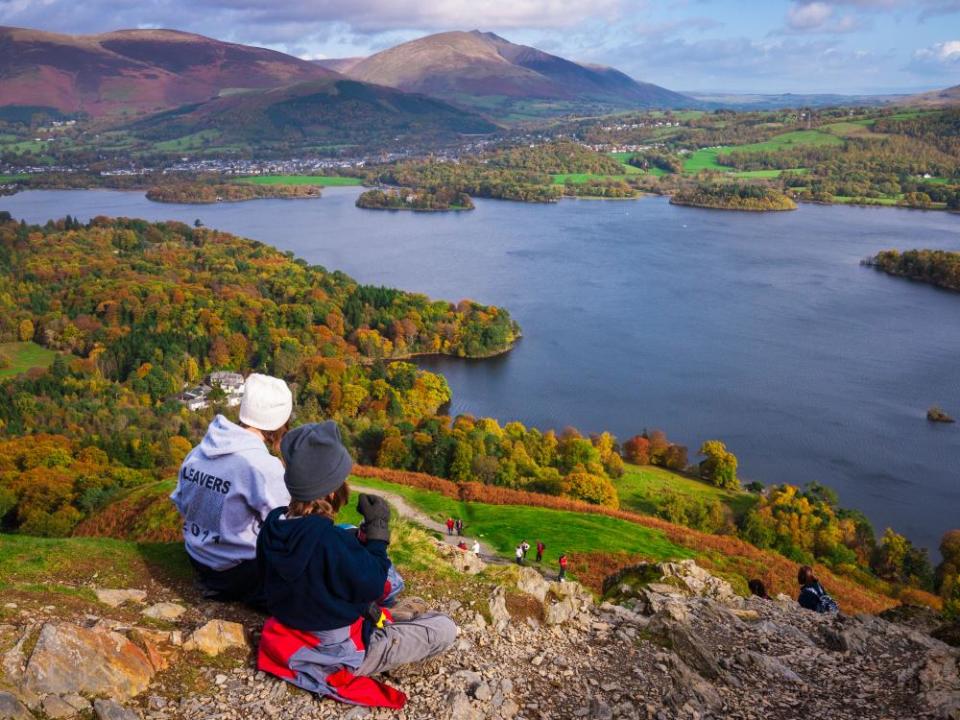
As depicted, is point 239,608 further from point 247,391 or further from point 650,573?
point 650,573

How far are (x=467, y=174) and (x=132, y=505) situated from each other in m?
153

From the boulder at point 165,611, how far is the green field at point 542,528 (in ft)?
41.3

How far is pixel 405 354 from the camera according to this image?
2349 inches

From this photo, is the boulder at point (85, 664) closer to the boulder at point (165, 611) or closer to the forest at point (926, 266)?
the boulder at point (165, 611)

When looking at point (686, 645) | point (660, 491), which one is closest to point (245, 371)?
Answer: point (660, 491)

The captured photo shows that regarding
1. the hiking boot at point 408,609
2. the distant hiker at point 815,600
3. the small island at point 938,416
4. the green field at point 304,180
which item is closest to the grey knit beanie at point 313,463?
the hiking boot at point 408,609

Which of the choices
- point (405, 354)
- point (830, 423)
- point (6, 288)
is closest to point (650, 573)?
point (830, 423)

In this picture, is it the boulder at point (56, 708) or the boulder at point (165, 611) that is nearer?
the boulder at point (56, 708)

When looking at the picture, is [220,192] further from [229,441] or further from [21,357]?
[229,441]

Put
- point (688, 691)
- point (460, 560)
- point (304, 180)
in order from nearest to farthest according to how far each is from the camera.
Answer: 1. point (688, 691)
2. point (460, 560)
3. point (304, 180)

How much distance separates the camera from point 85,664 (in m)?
4.83

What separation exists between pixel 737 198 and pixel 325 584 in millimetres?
135395

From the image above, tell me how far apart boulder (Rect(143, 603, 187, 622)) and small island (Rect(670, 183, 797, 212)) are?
133m

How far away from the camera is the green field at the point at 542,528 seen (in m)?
19.0
